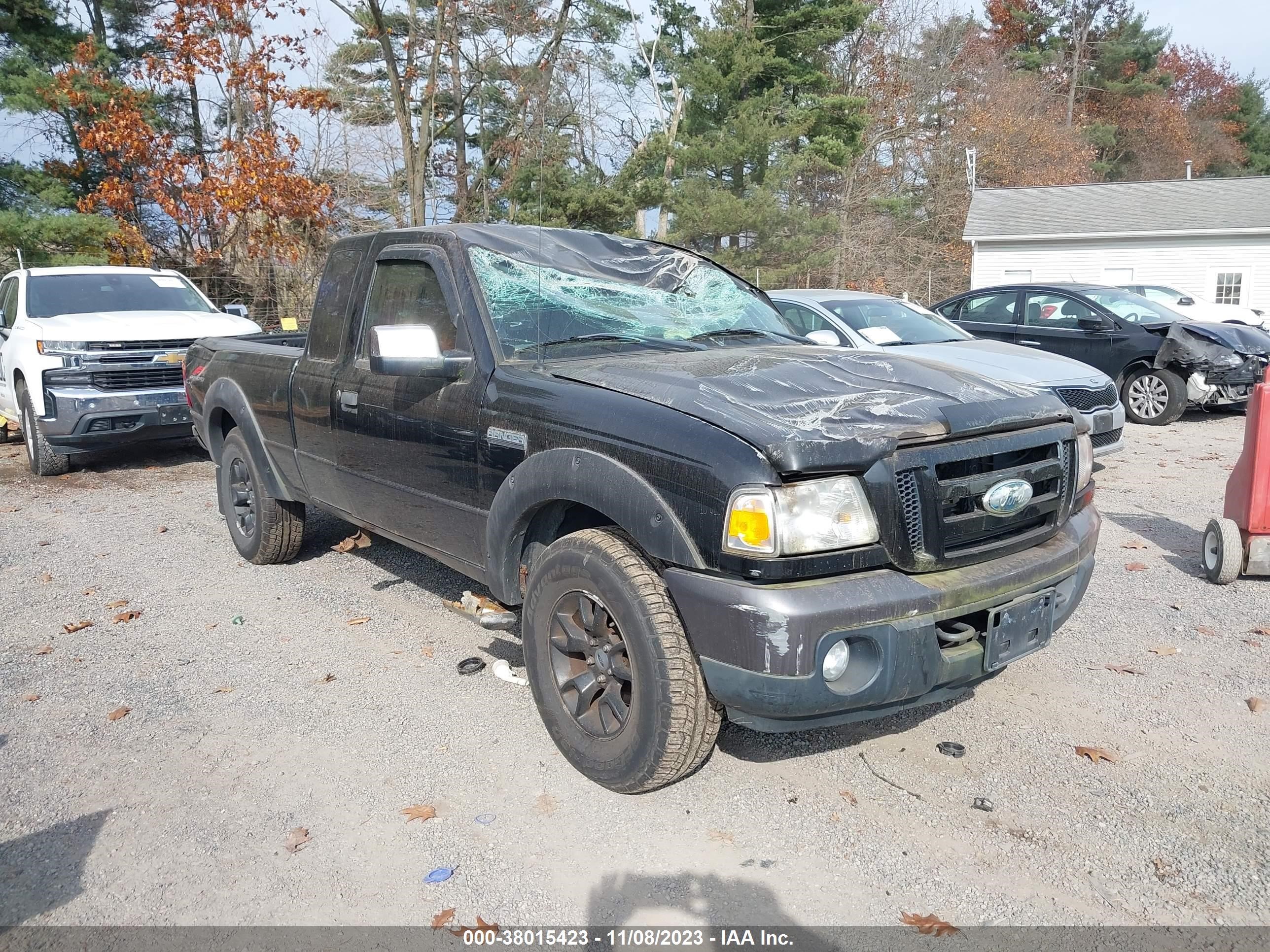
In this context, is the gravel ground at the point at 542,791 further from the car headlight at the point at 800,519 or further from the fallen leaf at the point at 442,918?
the car headlight at the point at 800,519

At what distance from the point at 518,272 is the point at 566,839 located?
231cm

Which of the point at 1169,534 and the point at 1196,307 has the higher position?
the point at 1196,307

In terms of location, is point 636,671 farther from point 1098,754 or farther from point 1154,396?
point 1154,396

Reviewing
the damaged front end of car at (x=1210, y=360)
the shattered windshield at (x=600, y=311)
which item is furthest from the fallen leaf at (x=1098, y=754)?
the damaged front end of car at (x=1210, y=360)

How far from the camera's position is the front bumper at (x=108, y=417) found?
8.81 meters

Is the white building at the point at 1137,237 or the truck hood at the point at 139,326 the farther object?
the white building at the point at 1137,237

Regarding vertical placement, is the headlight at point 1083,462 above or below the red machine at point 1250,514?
above

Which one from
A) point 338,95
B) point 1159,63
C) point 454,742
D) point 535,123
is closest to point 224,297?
point 535,123

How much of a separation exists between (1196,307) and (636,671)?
53.1 ft

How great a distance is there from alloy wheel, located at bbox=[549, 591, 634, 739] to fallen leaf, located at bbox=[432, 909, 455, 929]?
0.77m

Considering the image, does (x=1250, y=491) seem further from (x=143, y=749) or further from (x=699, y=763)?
(x=143, y=749)

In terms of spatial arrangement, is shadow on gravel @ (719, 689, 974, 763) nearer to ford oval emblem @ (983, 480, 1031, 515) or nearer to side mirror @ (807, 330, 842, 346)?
ford oval emblem @ (983, 480, 1031, 515)

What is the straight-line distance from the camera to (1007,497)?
10.5 ft

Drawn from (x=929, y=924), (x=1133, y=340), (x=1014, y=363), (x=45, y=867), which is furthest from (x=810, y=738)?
(x=1133, y=340)
